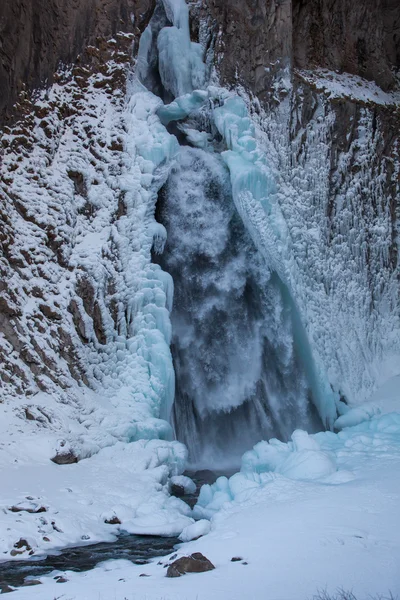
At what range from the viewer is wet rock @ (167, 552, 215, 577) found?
575 cm

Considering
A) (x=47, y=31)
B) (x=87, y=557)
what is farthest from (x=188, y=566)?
(x=47, y=31)

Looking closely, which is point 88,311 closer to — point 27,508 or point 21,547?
point 27,508

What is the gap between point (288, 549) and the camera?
598 centimetres

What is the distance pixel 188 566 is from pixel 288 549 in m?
0.96

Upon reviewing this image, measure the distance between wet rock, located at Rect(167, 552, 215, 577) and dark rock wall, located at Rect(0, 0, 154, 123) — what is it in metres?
9.77

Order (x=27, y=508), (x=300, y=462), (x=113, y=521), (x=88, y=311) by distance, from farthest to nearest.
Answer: (x=88, y=311) → (x=300, y=462) → (x=113, y=521) → (x=27, y=508)

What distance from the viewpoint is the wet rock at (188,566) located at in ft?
18.9

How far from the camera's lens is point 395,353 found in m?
16.2

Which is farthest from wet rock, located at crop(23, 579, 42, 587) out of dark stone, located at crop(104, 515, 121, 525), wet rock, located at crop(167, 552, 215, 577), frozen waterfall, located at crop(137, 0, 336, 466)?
frozen waterfall, located at crop(137, 0, 336, 466)

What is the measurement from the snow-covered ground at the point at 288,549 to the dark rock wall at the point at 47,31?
9.10 m

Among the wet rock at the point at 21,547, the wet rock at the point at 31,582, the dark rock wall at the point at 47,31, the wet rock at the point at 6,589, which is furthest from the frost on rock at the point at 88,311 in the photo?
the wet rock at the point at 6,589

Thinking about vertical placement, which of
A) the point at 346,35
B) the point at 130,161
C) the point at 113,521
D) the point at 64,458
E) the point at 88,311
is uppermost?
the point at 346,35

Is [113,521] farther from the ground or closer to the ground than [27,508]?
closer to the ground

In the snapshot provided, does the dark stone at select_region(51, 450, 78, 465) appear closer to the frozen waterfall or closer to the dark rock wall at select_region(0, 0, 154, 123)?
the frozen waterfall
